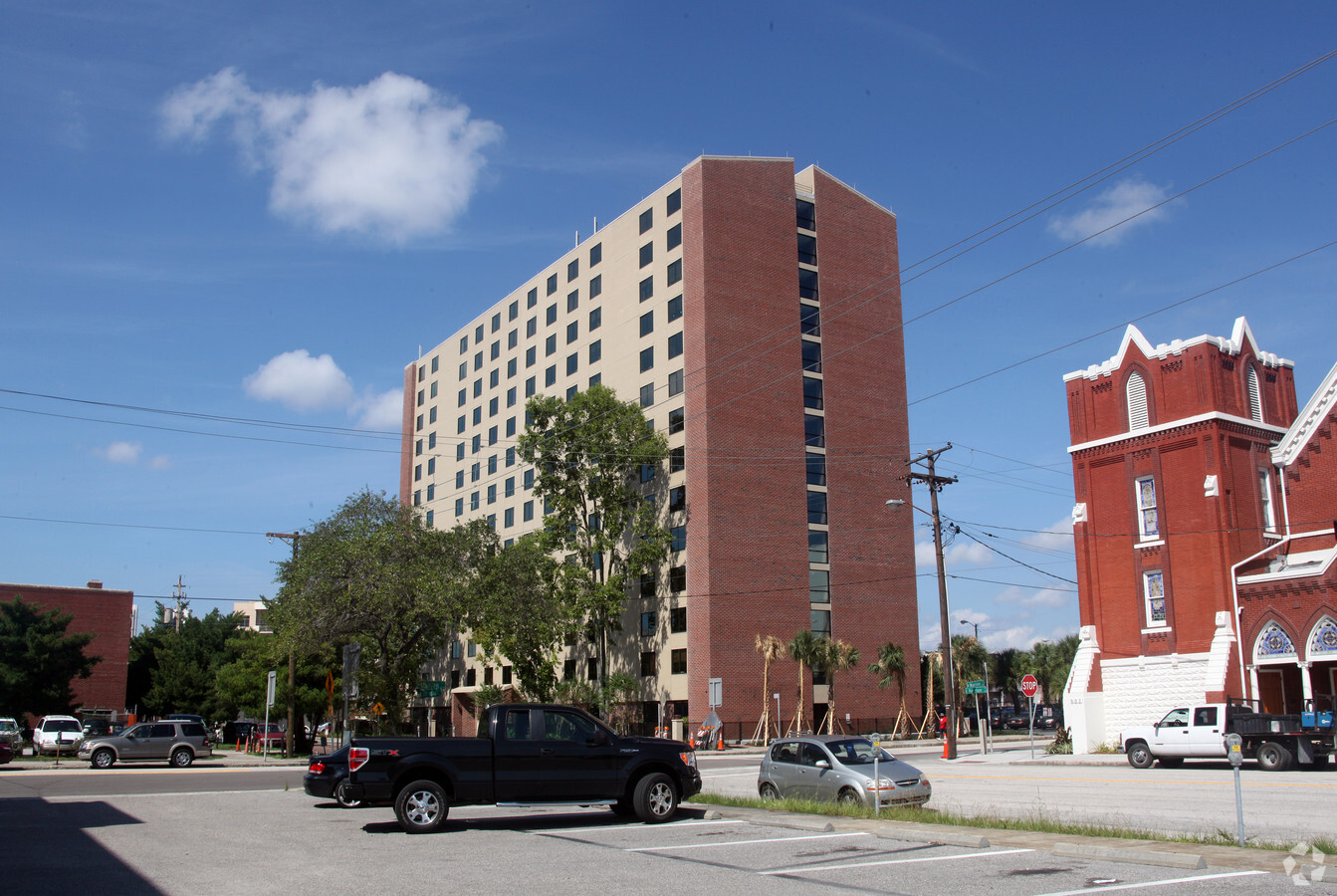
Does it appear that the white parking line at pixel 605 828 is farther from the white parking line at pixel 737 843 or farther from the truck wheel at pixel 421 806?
the white parking line at pixel 737 843

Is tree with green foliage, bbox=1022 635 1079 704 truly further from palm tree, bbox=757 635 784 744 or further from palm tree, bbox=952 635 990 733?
palm tree, bbox=757 635 784 744

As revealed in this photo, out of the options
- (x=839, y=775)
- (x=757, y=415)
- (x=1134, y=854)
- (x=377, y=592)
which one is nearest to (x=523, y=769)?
(x=839, y=775)

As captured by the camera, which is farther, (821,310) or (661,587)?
(821,310)

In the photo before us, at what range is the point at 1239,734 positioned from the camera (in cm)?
2795

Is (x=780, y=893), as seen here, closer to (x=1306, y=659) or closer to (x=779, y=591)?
(x=1306, y=659)

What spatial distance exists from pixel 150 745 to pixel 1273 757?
3684 centimetres

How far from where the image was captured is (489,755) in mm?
15141

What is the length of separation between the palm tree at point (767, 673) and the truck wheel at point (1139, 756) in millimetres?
22960

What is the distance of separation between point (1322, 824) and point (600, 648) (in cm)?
4877

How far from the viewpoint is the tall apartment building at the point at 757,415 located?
5541 cm

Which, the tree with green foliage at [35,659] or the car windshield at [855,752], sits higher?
the tree with green foliage at [35,659]

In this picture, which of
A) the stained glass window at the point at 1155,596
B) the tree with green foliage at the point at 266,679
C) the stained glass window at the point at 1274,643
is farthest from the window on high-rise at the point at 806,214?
the tree with green foliage at the point at 266,679

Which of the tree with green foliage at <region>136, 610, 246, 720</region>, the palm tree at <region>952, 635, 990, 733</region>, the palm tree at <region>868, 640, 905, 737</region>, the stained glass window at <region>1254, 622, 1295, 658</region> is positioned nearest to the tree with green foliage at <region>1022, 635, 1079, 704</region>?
the palm tree at <region>952, 635, 990, 733</region>

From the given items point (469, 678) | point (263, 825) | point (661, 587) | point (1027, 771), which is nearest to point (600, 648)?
point (661, 587)
